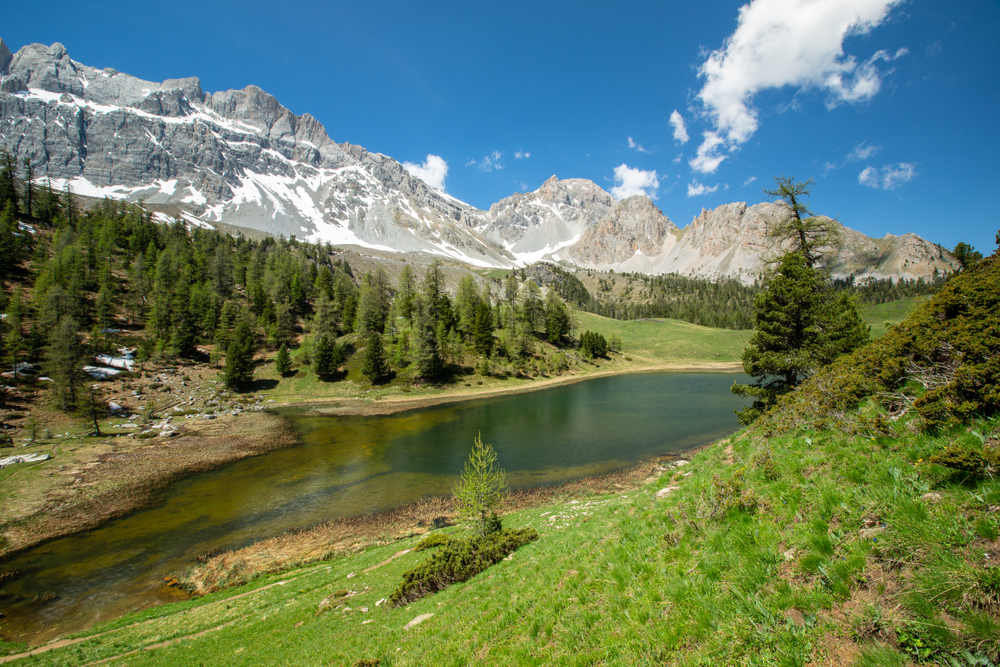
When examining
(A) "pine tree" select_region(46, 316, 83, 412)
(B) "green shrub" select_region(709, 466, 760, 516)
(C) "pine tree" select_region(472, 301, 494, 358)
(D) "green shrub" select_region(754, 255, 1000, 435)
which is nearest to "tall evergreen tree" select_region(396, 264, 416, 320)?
(C) "pine tree" select_region(472, 301, 494, 358)

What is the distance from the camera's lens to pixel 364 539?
67.8 feet

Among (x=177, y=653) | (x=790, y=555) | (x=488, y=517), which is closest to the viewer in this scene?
(x=790, y=555)

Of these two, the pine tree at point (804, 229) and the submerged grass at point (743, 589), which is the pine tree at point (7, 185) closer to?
the submerged grass at point (743, 589)

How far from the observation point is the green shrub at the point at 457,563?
11.7 m

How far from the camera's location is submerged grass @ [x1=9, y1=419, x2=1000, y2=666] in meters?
3.50

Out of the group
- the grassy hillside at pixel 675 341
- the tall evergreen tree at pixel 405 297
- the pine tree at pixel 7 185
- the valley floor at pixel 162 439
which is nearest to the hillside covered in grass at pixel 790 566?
the valley floor at pixel 162 439

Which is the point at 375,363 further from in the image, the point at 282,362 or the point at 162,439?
the point at 162,439

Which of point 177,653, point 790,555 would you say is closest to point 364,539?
point 177,653

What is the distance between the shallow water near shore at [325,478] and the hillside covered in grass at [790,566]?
23.2 feet

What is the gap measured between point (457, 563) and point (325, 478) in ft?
73.4

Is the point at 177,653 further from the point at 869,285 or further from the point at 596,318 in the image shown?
the point at 869,285

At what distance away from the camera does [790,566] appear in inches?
195

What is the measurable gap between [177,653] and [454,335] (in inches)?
2453

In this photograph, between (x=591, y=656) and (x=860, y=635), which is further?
(x=591, y=656)
